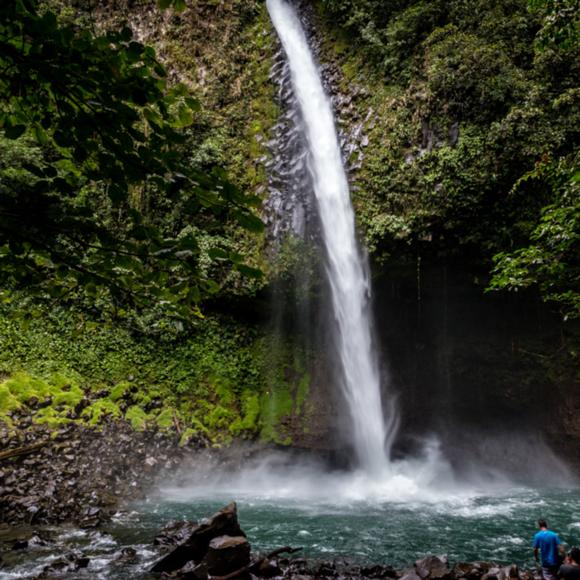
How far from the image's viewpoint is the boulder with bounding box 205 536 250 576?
555 cm

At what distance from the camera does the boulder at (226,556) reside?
5551 millimetres

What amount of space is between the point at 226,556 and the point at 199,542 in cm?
60

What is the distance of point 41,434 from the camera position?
10312 mm

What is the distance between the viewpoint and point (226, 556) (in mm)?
5656

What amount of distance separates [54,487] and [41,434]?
5.83ft

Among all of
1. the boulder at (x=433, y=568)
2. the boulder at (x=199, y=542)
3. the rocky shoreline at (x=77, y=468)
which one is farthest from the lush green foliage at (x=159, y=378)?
the boulder at (x=433, y=568)

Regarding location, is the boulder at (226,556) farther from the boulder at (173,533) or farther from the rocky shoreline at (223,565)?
the boulder at (173,533)

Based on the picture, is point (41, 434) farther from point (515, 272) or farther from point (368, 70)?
point (368, 70)

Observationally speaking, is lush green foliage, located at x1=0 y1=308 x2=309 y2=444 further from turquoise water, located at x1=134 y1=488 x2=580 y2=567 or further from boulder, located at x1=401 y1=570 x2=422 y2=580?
boulder, located at x1=401 y1=570 x2=422 y2=580

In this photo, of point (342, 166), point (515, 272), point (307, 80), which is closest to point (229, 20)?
point (307, 80)

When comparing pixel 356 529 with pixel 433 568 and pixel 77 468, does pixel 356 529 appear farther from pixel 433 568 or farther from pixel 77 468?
pixel 77 468

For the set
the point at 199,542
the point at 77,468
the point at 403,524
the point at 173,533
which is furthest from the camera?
the point at 77,468

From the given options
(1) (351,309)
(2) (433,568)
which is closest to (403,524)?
(2) (433,568)

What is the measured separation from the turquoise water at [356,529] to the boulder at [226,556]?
1012mm
